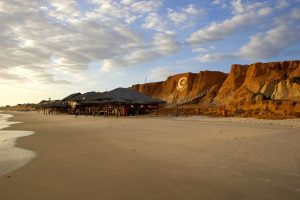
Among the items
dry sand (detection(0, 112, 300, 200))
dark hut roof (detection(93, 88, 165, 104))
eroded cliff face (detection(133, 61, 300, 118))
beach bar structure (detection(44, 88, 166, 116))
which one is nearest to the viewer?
dry sand (detection(0, 112, 300, 200))

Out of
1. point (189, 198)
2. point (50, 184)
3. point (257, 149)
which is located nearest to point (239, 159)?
point (257, 149)

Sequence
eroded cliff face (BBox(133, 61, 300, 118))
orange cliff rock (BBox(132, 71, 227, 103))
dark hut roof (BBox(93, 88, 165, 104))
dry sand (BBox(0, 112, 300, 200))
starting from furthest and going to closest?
orange cliff rock (BBox(132, 71, 227, 103))
dark hut roof (BBox(93, 88, 165, 104))
eroded cliff face (BBox(133, 61, 300, 118))
dry sand (BBox(0, 112, 300, 200))

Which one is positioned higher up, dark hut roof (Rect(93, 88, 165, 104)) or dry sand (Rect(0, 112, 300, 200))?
dark hut roof (Rect(93, 88, 165, 104))

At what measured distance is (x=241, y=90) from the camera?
128 ft

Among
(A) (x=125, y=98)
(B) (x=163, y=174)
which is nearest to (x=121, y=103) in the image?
(A) (x=125, y=98)

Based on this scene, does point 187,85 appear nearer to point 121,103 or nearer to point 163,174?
point 121,103

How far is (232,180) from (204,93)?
151ft

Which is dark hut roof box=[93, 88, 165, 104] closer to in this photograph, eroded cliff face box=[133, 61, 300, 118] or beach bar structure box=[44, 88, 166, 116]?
beach bar structure box=[44, 88, 166, 116]

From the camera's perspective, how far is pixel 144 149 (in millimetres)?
8164

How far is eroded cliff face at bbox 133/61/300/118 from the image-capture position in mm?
24828

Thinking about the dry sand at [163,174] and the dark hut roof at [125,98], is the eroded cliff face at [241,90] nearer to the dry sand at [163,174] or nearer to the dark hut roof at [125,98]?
the dark hut roof at [125,98]

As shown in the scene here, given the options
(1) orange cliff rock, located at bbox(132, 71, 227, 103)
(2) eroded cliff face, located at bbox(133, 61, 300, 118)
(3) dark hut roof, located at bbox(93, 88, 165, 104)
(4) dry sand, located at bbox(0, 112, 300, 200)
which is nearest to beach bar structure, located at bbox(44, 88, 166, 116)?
(3) dark hut roof, located at bbox(93, 88, 165, 104)

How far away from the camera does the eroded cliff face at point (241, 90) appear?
24.8m

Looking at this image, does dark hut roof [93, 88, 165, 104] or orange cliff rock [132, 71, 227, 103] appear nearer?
dark hut roof [93, 88, 165, 104]
